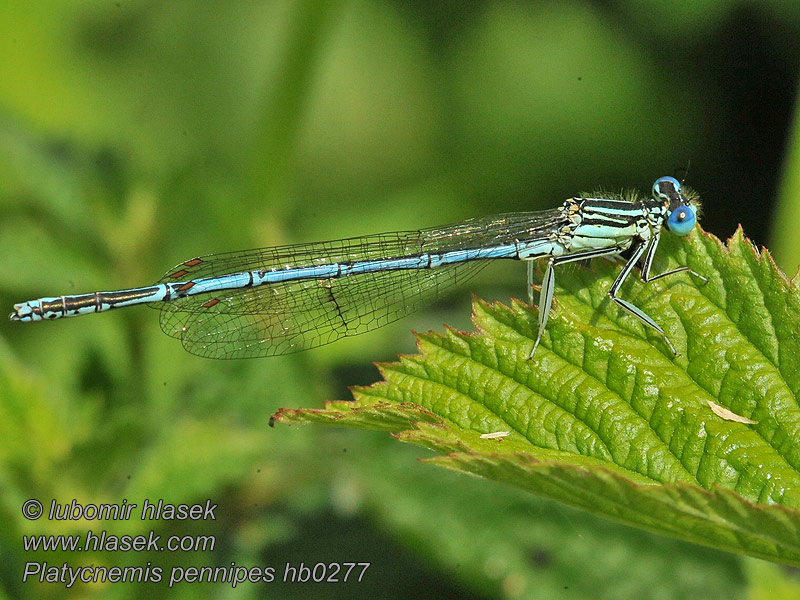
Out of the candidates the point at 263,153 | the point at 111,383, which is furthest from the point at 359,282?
the point at 111,383

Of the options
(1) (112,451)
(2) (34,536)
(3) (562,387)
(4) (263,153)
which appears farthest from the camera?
(4) (263,153)

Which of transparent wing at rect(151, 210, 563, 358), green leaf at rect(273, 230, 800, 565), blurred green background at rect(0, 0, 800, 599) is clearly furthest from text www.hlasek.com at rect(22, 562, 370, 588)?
green leaf at rect(273, 230, 800, 565)

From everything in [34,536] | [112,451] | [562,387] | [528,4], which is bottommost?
[562,387]

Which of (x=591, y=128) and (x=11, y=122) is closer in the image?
(x=11, y=122)

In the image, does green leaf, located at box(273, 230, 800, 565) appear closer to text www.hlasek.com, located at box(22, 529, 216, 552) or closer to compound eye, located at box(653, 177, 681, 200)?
compound eye, located at box(653, 177, 681, 200)

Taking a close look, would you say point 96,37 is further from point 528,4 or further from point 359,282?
point 359,282

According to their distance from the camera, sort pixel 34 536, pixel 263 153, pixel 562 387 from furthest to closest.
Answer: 1. pixel 263 153
2. pixel 34 536
3. pixel 562 387
